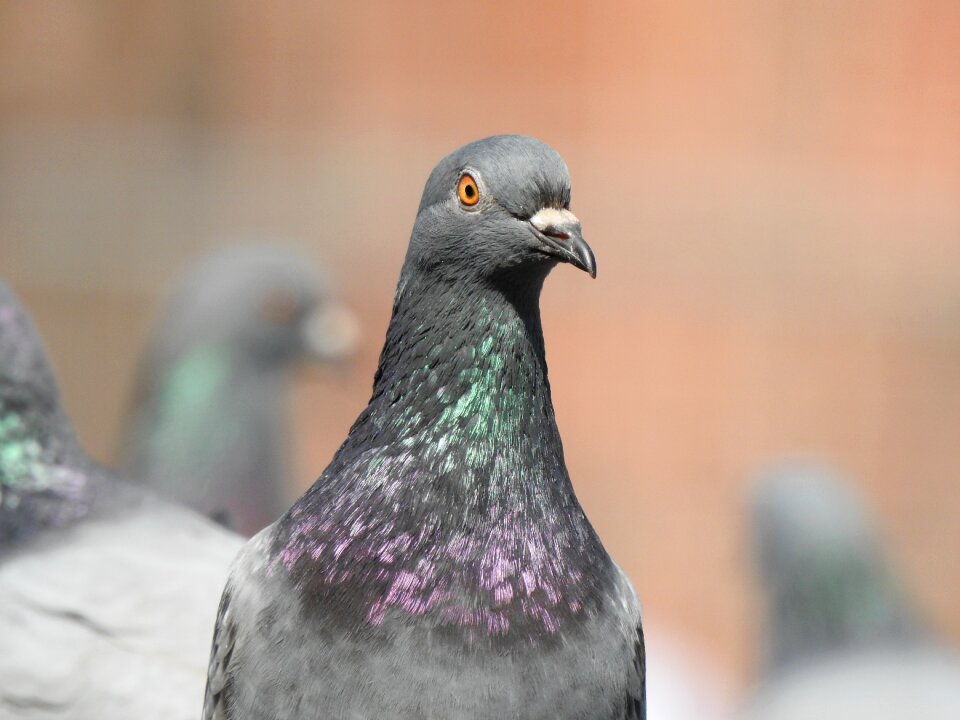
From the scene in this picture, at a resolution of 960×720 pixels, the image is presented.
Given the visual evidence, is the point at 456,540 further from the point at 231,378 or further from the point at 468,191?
the point at 231,378

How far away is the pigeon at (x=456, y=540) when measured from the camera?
1513 mm

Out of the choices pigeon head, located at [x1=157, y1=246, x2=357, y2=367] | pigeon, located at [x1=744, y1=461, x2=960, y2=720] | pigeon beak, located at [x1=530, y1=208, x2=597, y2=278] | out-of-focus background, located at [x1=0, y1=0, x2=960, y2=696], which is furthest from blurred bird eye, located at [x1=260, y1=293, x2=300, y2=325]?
pigeon beak, located at [x1=530, y1=208, x2=597, y2=278]

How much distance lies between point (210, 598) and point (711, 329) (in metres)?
3.14

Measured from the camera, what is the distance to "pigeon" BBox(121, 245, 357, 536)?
3451 mm

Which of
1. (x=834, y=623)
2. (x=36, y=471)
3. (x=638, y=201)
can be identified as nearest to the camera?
(x=36, y=471)

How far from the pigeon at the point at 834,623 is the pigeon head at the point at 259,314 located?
145 cm

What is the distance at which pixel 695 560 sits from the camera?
16.6 feet

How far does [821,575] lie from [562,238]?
244cm

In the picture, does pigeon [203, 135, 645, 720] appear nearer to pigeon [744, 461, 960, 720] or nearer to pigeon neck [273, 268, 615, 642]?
pigeon neck [273, 268, 615, 642]

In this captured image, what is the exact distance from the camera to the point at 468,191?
1.62m

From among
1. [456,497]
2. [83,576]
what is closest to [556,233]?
[456,497]

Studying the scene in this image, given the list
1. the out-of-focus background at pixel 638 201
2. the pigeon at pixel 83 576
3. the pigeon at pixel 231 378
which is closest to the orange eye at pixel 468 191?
the pigeon at pixel 83 576

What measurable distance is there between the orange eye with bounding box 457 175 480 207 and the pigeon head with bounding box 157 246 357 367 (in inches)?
90.1

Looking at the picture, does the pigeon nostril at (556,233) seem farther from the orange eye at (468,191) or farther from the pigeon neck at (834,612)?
the pigeon neck at (834,612)
